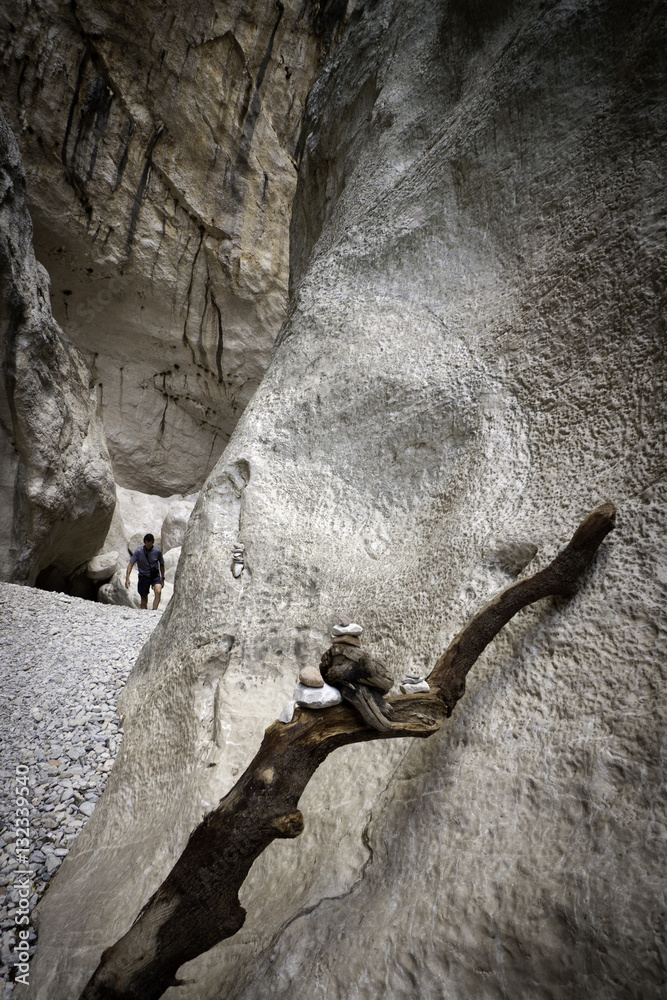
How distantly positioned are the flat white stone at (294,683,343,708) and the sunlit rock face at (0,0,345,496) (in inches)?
371

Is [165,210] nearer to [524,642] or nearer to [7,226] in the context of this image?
[7,226]

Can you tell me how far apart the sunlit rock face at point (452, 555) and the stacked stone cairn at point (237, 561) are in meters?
0.03

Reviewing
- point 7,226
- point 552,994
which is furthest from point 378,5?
point 552,994

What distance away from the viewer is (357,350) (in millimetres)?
2809

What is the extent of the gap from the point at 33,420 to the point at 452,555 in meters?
5.48

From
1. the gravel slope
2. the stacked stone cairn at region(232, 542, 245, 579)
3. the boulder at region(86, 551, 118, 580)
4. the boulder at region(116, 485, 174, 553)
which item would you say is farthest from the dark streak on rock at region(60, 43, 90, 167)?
the stacked stone cairn at region(232, 542, 245, 579)

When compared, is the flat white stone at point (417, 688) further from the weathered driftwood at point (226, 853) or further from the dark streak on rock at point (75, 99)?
the dark streak on rock at point (75, 99)

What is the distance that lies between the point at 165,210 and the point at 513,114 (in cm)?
796

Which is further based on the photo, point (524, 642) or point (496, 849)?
point (524, 642)

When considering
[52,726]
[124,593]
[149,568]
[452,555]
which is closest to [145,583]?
[149,568]

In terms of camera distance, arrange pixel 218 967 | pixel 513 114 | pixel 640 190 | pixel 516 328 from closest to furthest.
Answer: pixel 218 967, pixel 640 190, pixel 516 328, pixel 513 114

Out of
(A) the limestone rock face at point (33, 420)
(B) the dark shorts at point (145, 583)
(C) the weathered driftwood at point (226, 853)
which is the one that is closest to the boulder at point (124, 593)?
(B) the dark shorts at point (145, 583)

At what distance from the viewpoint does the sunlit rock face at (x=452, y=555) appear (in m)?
1.21

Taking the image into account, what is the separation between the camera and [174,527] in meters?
9.30
